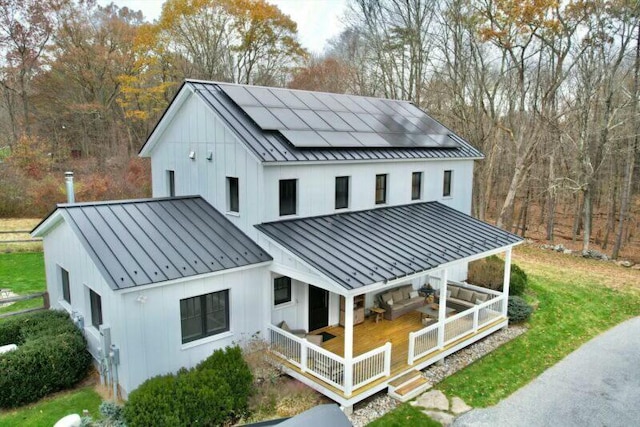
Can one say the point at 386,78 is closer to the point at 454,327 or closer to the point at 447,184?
the point at 447,184

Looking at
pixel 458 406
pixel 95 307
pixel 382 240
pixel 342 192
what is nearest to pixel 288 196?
pixel 342 192

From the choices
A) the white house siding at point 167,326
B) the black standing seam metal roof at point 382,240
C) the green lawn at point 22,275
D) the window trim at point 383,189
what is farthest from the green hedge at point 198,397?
the green lawn at point 22,275

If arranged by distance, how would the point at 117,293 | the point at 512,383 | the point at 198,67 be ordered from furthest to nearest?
1. the point at 198,67
2. the point at 512,383
3. the point at 117,293

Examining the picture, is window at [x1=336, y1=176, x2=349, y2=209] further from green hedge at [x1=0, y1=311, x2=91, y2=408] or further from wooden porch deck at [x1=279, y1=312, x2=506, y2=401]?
green hedge at [x1=0, y1=311, x2=91, y2=408]

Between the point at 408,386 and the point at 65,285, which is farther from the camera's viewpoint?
the point at 65,285

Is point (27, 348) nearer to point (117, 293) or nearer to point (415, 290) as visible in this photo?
point (117, 293)

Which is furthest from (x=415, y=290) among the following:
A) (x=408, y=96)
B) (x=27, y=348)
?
(x=408, y=96)

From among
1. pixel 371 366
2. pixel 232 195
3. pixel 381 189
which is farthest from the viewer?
pixel 381 189
